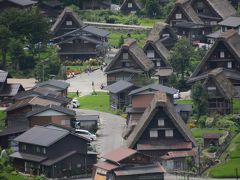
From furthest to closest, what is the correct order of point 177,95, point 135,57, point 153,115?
point 135,57
point 177,95
point 153,115

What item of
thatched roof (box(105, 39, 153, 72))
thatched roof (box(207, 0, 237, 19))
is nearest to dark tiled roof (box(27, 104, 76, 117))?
thatched roof (box(105, 39, 153, 72))

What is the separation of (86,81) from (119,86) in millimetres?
7623

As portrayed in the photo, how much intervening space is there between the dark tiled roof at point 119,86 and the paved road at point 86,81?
3.57 m

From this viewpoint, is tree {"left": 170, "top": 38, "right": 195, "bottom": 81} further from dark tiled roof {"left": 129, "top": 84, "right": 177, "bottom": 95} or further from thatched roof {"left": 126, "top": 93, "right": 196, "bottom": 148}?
thatched roof {"left": 126, "top": 93, "right": 196, "bottom": 148}

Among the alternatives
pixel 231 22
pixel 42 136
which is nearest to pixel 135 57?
pixel 231 22

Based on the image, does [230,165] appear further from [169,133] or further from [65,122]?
[65,122]

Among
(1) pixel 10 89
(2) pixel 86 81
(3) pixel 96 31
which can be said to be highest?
(3) pixel 96 31

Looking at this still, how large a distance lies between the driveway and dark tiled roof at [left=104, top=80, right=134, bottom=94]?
1858 mm

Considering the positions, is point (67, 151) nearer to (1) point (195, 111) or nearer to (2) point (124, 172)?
(2) point (124, 172)

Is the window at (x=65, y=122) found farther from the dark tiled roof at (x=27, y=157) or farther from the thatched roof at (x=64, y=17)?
the thatched roof at (x=64, y=17)

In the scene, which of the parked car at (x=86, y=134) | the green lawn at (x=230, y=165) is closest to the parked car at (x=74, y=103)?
the parked car at (x=86, y=134)

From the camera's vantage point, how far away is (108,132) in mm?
81750

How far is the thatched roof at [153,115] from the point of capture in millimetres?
75250

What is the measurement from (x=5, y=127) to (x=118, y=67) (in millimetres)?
Answer: 14975
